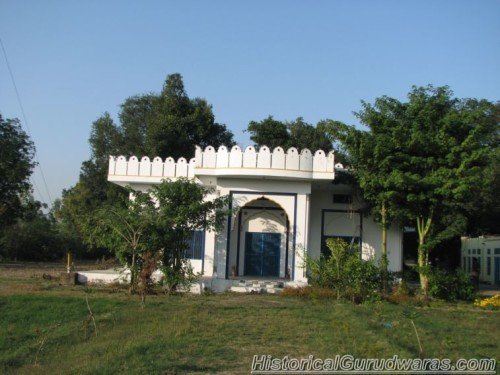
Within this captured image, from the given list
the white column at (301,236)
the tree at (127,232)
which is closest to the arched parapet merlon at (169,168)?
the tree at (127,232)

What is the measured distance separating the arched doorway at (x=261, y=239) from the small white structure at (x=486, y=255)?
445 inches

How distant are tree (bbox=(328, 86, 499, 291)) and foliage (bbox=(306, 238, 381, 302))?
2.07 m

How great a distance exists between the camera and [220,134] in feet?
100

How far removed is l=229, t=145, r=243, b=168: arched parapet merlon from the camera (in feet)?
61.3

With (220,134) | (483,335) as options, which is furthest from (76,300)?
(220,134)

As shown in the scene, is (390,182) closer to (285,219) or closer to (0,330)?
(285,219)

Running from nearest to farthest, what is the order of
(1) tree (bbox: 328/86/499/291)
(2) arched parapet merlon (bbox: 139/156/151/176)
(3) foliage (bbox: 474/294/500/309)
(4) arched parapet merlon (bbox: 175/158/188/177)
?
(3) foliage (bbox: 474/294/500/309) < (1) tree (bbox: 328/86/499/291) < (4) arched parapet merlon (bbox: 175/158/188/177) < (2) arched parapet merlon (bbox: 139/156/151/176)

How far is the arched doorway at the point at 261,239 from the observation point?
20812mm

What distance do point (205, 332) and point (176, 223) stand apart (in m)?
6.88

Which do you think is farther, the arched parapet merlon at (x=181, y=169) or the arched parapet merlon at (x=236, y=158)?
the arched parapet merlon at (x=181, y=169)

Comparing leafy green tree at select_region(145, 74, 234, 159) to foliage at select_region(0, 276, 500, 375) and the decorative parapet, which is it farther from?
foliage at select_region(0, 276, 500, 375)

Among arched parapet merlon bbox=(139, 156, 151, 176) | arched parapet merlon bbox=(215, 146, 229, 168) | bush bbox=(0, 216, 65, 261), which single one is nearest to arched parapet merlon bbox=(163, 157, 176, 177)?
arched parapet merlon bbox=(139, 156, 151, 176)

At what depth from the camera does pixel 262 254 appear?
20.9m

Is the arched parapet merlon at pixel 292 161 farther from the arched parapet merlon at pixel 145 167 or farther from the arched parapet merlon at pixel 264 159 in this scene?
the arched parapet merlon at pixel 145 167
